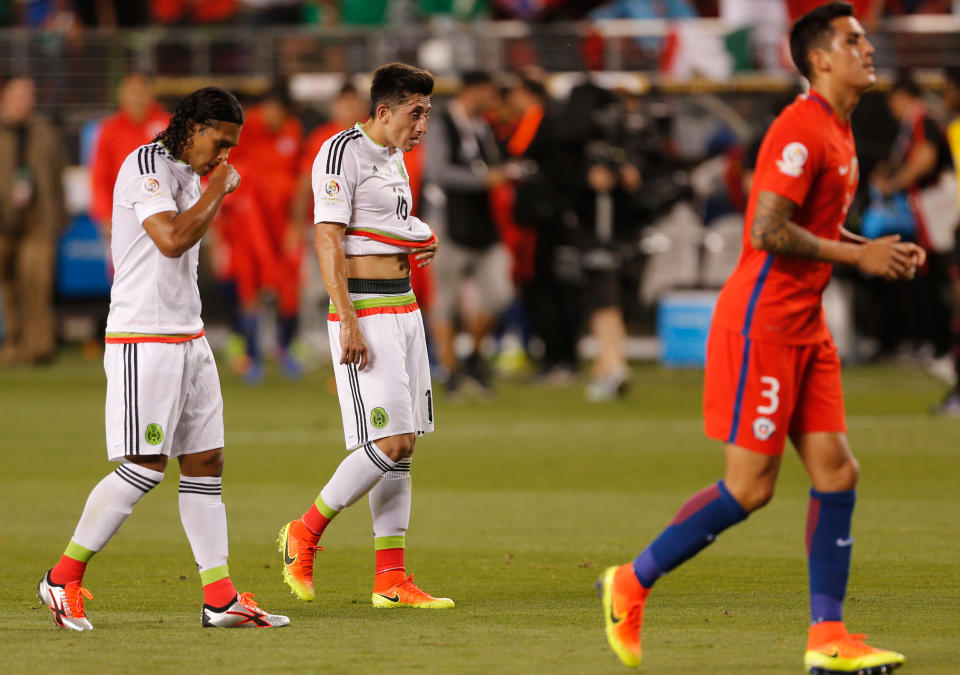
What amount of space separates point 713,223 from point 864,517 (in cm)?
1054

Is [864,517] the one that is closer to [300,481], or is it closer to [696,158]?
[300,481]

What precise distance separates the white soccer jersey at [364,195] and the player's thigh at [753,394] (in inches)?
70.3

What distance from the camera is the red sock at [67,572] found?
6200 millimetres

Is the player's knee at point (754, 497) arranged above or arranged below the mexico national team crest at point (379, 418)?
above

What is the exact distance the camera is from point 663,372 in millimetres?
18422

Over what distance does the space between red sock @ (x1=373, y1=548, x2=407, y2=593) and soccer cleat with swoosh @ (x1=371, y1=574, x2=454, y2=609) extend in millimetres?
23

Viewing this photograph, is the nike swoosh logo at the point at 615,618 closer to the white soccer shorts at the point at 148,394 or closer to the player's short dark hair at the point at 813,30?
the white soccer shorts at the point at 148,394

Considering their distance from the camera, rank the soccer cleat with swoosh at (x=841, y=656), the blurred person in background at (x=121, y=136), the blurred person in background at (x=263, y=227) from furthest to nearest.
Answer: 1. the blurred person in background at (x=263, y=227)
2. the blurred person in background at (x=121, y=136)
3. the soccer cleat with swoosh at (x=841, y=656)

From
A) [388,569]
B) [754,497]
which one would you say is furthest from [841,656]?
[388,569]

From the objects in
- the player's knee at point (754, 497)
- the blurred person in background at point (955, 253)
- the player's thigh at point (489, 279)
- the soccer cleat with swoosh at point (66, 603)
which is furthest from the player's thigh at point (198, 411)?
the player's thigh at point (489, 279)

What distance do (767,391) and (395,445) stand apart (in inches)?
69.9

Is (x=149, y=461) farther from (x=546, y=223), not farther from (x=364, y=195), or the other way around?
(x=546, y=223)

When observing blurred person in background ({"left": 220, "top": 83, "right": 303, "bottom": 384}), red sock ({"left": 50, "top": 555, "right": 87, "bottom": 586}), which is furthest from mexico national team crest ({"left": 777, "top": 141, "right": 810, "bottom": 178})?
blurred person in background ({"left": 220, "top": 83, "right": 303, "bottom": 384})

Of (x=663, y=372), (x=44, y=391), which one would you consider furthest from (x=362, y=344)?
(x=663, y=372)
